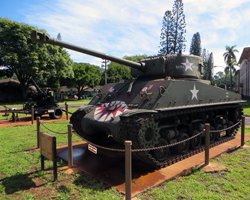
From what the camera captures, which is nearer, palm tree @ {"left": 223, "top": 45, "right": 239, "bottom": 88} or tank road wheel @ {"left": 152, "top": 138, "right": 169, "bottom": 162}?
tank road wheel @ {"left": 152, "top": 138, "right": 169, "bottom": 162}

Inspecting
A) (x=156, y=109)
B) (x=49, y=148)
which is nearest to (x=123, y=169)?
(x=156, y=109)

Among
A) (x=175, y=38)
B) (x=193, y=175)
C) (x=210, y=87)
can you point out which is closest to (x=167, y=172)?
(x=193, y=175)

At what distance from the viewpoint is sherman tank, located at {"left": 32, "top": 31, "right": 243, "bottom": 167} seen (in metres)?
6.07

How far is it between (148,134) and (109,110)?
4.41 ft

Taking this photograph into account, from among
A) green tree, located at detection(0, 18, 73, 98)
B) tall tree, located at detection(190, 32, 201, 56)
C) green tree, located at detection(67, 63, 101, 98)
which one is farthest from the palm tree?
green tree, located at detection(0, 18, 73, 98)

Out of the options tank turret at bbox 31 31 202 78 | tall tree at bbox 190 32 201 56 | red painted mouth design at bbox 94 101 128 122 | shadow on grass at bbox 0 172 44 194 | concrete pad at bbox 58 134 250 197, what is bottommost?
shadow on grass at bbox 0 172 44 194

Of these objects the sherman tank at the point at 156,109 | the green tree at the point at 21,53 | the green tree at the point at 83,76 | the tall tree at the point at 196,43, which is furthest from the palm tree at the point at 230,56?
the sherman tank at the point at 156,109

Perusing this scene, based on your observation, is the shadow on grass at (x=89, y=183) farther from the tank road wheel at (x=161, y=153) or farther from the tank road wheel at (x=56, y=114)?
the tank road wheel at (x=56, y=114)

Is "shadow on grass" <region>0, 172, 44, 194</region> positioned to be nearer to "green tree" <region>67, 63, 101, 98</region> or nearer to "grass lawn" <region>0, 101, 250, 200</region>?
"grass lawn" <region>0, 101, 250, 200</region>

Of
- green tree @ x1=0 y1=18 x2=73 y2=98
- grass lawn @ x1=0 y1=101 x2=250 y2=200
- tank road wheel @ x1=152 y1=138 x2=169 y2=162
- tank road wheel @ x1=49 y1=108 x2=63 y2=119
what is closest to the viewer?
grass lawn @ x1=0 y1=101 x2=250 y2=200

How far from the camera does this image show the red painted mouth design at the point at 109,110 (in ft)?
22.0

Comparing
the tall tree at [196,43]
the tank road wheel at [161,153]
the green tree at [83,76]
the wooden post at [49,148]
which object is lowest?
the tank road wheel at [161,153]

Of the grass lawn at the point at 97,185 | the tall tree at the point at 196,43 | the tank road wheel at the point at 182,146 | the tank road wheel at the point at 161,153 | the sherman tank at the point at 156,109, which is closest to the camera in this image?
the grass lawn at the point at 97,185

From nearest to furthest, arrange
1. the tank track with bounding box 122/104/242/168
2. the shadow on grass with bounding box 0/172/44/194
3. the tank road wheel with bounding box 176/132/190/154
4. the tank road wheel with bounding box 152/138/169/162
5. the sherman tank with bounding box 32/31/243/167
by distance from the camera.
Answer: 1. the shadow on grass with bounding box 0/172/44/194
2. the tank track with bounding box 122/104/242/168
3. the sherman tank with bounding box 32/31/243/167
4. the tank road wheel with bounding box 152/138/169/162
5. the tank road wheel with bounding box 176/132/190/154
